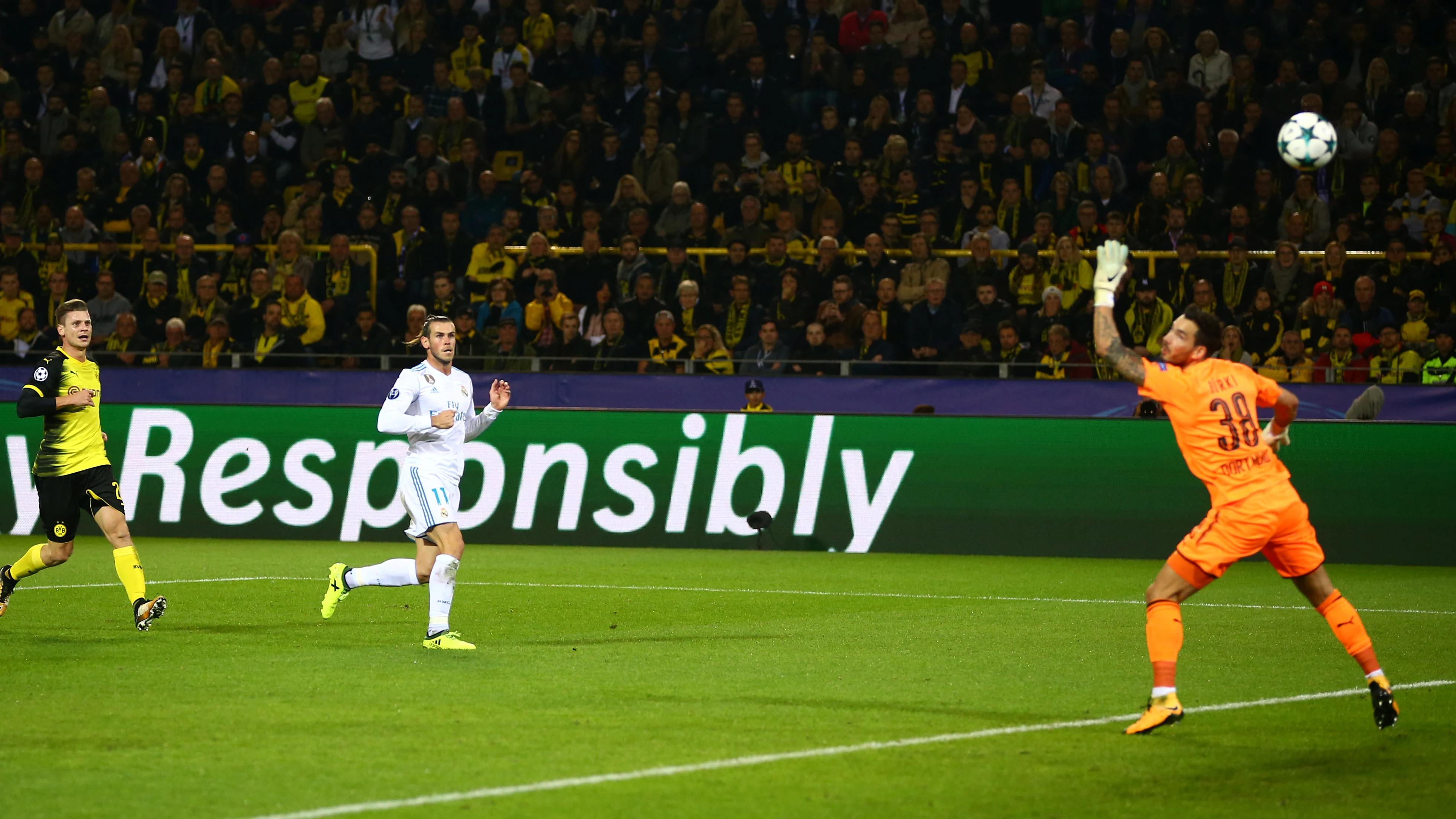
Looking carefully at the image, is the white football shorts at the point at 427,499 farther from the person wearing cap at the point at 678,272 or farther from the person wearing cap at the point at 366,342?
the person wearing cap at the point at 678,272

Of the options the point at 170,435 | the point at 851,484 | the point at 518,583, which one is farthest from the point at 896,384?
the point at 170,435

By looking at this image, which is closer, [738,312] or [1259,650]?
[1259,650]

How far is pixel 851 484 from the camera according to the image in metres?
18.1

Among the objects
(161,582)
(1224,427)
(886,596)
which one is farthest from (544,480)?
(1224,427)

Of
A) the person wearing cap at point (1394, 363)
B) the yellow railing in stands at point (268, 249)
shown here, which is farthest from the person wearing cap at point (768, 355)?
the person wearing cap at point (1394, 363)

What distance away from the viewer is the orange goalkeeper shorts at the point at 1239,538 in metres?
7.95

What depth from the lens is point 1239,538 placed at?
26.1 ft

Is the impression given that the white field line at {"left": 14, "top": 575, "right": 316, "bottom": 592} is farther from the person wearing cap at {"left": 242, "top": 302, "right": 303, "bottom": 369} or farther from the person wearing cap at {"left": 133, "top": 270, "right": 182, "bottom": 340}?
the person wearing cap at {"left": 133, "top": 270, "right": 182, "bottom": 340}

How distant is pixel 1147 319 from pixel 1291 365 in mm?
1716

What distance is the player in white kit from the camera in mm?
Answer: 10719

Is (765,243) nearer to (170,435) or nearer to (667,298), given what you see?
(667,298)

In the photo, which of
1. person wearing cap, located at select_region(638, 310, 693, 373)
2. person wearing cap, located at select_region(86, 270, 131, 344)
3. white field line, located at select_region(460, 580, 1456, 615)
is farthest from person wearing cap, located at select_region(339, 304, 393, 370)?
white field line, located at select_region(460, 580, 1456, 615)

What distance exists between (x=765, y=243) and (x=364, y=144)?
6568 millimetres

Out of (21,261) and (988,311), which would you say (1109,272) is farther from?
(21,261)
